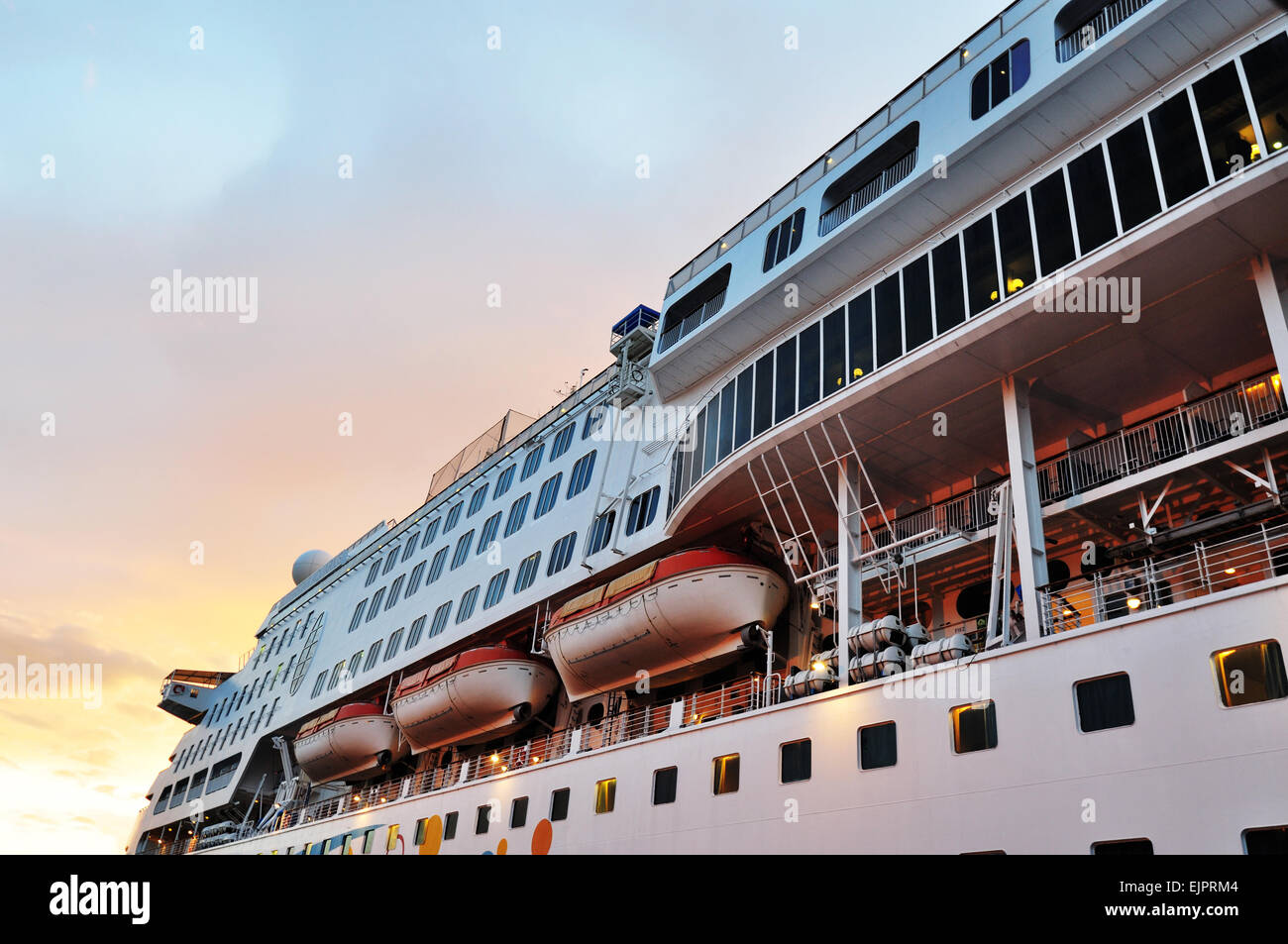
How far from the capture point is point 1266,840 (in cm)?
978

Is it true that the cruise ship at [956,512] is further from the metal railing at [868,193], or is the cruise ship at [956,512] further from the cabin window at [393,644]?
the cabin window at [393,644]

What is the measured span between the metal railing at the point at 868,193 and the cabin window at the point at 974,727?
12096 mm

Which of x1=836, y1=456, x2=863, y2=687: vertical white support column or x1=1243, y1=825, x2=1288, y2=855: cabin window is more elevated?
x1=836, y1=456, x2=863, y2=687: vertical white support column

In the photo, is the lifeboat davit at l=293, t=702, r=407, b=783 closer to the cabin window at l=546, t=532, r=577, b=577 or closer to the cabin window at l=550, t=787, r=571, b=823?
the cabin window at l=546, t=532, r=577, b=577

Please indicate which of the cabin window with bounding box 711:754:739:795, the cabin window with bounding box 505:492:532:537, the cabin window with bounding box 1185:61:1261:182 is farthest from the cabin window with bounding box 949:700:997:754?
the cabin window with bounding box 505:492:532:537

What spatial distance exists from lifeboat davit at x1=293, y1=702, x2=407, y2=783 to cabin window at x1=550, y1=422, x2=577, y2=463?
11.4 meters

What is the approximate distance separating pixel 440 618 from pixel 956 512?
2080 centimetres

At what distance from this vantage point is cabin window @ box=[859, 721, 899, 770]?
1404 centimetres

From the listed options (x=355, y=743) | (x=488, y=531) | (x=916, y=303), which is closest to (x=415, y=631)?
(x=355, y=743)

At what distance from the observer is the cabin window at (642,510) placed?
24.5 m

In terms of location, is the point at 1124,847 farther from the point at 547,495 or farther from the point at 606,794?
the point at 547,495
